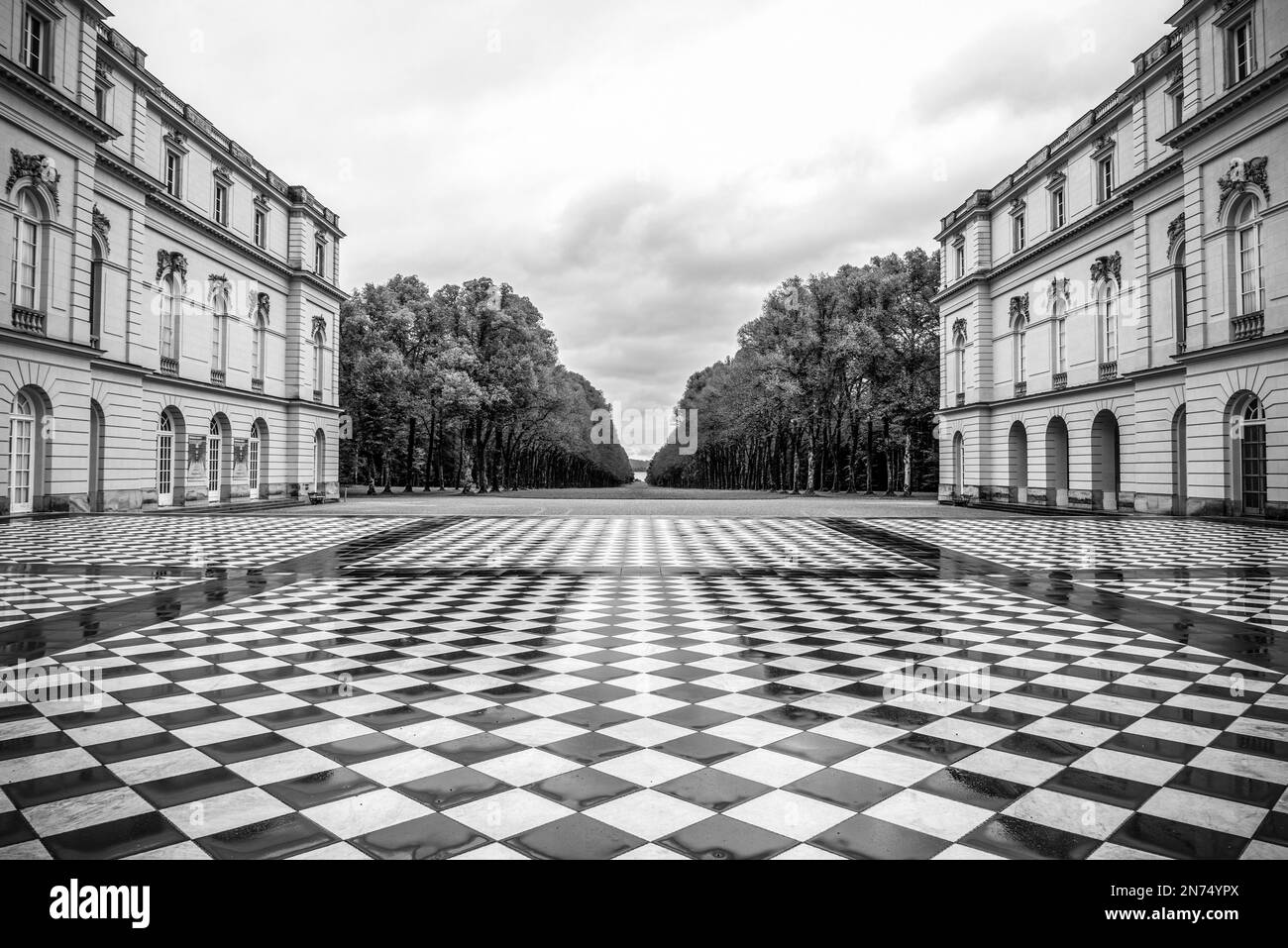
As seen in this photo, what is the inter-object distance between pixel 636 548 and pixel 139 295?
21725mm

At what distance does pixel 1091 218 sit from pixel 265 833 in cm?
3381

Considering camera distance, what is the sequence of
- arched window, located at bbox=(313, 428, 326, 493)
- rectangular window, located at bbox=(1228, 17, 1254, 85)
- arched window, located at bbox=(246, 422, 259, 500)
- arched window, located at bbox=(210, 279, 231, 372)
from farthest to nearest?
arched window, located at bbox=(313, 428, 326, 493), arched window, located at bbox=(246, 422, 259, 500), arched window, located at bbox=(210, 279, 231, 372), rectangular window, located at bbox=(1228, 17, 1254, 85)

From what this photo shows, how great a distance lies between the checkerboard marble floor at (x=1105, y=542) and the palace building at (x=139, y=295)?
2381cm

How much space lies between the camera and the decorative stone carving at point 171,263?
28284 mm

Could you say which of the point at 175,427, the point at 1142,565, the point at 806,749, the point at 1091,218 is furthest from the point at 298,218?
the point at 806,749

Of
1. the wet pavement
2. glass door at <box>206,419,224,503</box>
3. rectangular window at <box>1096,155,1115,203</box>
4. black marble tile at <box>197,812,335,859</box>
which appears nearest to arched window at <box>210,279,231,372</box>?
glass door at <box>206,419,224,503</box>

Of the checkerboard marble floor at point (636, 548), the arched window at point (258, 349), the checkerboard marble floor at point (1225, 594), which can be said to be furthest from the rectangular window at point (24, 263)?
the checkerboard marble floor at point (1225, 594)

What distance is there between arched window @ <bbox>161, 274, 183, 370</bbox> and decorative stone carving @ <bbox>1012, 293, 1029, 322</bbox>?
35196mm

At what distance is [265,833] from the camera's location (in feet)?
10.3

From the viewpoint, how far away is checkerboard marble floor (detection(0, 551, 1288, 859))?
3146mm

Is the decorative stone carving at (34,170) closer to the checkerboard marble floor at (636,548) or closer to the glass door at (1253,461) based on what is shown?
the checkerboard marble floor at (636,548)

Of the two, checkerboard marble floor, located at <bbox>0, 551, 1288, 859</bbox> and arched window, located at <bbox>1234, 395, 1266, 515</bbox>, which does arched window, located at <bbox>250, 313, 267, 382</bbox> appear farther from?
arched window, located at <bbox>1234, 395, 1266, 515</bbox>
